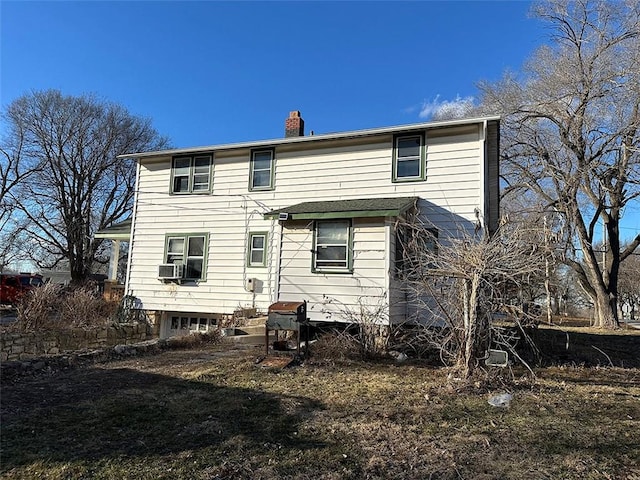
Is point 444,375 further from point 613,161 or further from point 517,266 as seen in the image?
point 613,161

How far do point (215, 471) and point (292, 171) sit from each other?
964cm

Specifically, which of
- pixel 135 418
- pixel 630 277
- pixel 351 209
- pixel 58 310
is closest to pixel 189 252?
pixel 58 310

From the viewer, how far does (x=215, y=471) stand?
11.4ft

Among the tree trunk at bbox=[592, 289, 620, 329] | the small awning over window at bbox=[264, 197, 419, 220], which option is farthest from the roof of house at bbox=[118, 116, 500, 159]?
the tree trunk at bbox=[592, 289, 620, 329]

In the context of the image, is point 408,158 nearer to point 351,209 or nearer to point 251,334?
point 351,209

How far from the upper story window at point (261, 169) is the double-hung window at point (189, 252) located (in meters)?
2.26

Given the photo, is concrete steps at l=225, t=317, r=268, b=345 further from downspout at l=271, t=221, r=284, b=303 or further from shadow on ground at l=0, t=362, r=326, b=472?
shadow on ground at l=0, t=362, r=326, b=472

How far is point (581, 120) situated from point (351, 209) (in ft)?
47.4

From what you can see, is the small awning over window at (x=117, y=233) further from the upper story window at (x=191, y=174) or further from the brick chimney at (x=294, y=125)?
the brick chimney at (x=294, y=125)

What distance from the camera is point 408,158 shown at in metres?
11.0

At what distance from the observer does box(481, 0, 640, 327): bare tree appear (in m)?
17.3

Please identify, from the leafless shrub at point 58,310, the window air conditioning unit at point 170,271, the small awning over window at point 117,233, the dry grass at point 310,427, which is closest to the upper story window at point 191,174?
the window air conditioning unit at point 170,271

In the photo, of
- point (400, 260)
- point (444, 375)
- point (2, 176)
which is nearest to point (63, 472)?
point (444, 375)

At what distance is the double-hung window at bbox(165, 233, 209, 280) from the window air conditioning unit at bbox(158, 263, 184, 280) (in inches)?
6.4
